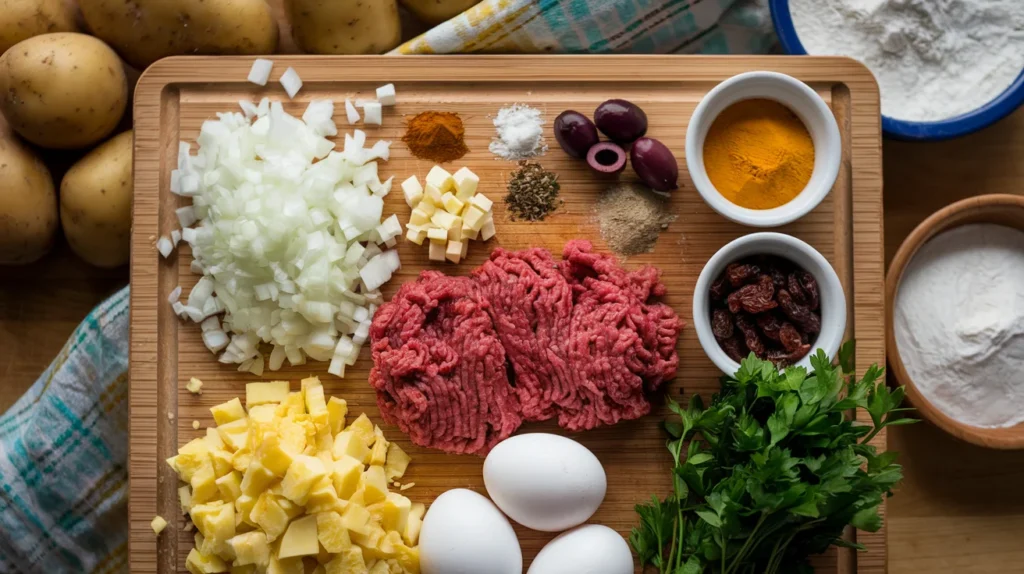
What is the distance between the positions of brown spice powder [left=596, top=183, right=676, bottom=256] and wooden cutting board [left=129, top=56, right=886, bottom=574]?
0.03 metres

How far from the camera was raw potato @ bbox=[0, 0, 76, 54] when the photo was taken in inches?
86.1

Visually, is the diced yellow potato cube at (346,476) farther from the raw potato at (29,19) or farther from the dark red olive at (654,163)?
the raw potato at (29,19)

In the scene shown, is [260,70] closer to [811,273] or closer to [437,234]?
[437,234]

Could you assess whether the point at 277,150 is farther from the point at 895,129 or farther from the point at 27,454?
the point at 895,129

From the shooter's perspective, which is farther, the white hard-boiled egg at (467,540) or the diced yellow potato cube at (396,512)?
the diced yellow potato cube at (396,512)

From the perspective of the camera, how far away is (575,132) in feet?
6.71

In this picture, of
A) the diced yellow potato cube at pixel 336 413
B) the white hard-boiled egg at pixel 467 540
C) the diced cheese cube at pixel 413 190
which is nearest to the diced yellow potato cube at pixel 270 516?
the diced yellow potato cube at pixel 336 413

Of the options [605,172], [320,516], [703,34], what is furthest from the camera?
[703,34]

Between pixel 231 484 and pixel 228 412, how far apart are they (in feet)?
0.63

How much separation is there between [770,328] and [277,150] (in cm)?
134

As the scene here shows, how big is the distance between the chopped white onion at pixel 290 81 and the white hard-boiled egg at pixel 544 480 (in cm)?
109

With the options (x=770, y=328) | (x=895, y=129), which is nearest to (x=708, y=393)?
(x=770, y=328)

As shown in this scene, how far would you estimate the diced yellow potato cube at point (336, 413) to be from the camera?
2.07 metres

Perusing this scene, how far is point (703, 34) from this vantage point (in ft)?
7.39
